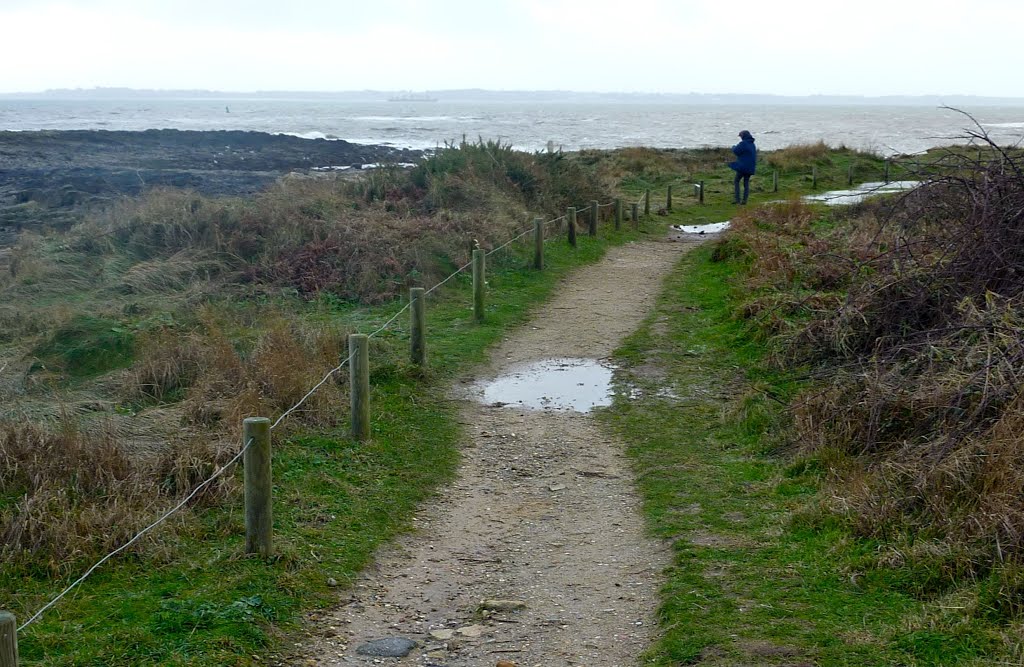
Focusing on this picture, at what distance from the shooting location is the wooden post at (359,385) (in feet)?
29.9

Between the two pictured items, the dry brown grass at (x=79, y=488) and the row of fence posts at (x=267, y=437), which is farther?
the dry brown grass at (x=79, y=488)

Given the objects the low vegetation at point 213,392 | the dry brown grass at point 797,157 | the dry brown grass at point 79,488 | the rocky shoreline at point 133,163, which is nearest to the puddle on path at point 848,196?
the dry brown grass at point 797,157

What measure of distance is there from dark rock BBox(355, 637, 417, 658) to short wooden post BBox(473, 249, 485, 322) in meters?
9.01

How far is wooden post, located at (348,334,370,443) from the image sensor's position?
9.12 m

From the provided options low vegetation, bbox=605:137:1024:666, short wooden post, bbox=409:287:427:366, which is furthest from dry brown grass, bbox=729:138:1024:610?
short wooden post, bbox=409:287:427:366

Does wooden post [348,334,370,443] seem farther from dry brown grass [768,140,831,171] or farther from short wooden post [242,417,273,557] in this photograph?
dry brown grass [768,140,831,171]

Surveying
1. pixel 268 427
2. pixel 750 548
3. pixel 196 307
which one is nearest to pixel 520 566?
pixel 750 548

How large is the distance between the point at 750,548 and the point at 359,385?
3995mm

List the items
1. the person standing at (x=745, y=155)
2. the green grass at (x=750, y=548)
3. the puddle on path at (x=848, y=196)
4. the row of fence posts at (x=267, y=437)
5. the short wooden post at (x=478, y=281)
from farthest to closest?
the person standing at (x=745, y=155) → the puddle on path at (x=848, y=196) → the short wooden post at (x=478, y=281) → the green grass at (x=750, y=548) → the row of fence posts at (x=267, y=437)

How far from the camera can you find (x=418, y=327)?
38.8 ft

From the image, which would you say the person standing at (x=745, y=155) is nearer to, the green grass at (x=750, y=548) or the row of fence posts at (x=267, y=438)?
the row of fence posts at (x=267, y=438)

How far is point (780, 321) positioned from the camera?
1225 centimetres

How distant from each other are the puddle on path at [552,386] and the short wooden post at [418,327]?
30.4 inches

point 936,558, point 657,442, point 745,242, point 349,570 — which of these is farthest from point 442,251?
point 936,558
